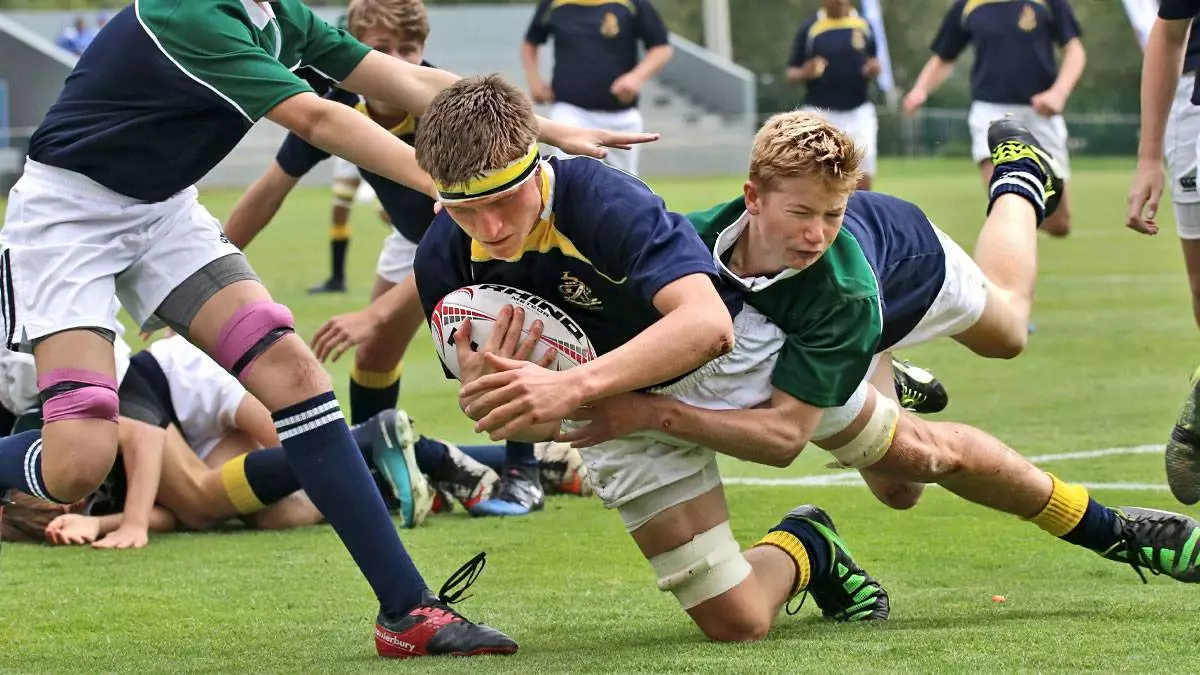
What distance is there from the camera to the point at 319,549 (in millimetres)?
5938

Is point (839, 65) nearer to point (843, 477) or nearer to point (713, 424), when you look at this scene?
point (843, 477)

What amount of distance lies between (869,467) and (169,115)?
2119mm

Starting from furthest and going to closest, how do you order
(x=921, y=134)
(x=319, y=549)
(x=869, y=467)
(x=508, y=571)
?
(x=921, y=134)
(x=319, y=549)
(x=508, y=571)
(x=869, y=467)

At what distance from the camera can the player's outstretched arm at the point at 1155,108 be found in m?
5.65

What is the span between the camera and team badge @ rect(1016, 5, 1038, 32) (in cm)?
1302

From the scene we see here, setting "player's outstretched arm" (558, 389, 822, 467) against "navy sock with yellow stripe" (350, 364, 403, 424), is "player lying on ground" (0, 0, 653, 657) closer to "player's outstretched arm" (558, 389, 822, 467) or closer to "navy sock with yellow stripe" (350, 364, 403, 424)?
"player's outstretched arm" (558, 389, 822, 467)

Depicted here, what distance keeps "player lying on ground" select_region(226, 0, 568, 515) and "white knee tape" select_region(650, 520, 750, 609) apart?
5.98ft

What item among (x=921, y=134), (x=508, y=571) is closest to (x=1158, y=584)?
(x=508, y=571)

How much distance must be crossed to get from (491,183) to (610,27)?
982 cm

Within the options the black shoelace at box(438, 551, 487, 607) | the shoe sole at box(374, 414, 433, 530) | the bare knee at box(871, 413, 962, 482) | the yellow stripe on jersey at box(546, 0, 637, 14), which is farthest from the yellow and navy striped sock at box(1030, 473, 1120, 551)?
the yellow stripe on jersey at box(546, 0, 637, 14)

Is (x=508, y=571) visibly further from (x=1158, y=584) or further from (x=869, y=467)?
(x=1158, y=584)

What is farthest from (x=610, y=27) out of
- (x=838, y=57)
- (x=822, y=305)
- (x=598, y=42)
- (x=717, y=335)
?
(x=717, y=335)

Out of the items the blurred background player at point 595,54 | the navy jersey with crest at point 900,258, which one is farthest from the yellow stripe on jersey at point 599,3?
the navy jersey with crest at point 900,258

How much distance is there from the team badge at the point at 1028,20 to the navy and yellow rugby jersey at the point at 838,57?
3.33m
